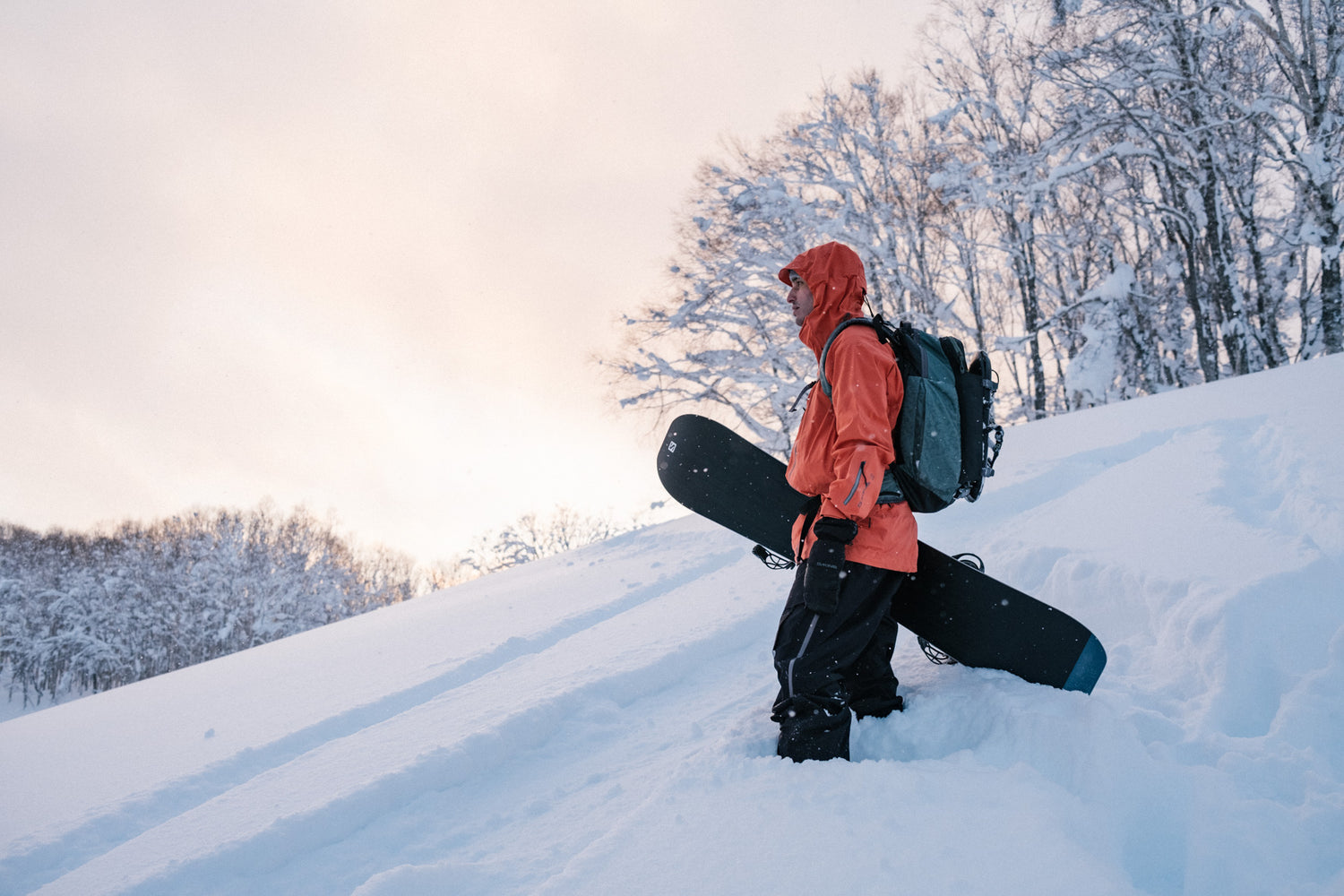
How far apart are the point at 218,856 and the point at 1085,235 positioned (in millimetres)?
21238

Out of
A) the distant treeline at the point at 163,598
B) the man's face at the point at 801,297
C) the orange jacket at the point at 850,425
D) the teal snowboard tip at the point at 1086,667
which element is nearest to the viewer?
the orange jacket at the point at 850,425

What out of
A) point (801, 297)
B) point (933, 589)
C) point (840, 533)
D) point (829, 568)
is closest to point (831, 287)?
point (801, 297)

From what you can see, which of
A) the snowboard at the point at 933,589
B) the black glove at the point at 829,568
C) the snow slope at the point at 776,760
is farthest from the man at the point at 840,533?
the snowboard at the point at 933,589

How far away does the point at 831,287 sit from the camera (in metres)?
2.27

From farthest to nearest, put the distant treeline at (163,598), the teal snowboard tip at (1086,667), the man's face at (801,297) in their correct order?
1. the distant treeline at (163,598)
2. the man's face at (801,297)
3. the teal snowboard tip at (1086,667)

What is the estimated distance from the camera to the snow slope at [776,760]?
1604 mm

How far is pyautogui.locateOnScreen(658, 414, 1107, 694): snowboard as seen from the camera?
89.6 inches

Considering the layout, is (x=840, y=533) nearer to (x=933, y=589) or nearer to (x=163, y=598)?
(x=933, y=589)

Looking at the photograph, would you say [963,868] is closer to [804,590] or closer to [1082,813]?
[1082,813]

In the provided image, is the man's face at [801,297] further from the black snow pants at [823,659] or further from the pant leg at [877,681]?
the pant leg at [877,681]

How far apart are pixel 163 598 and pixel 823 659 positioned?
1563 inches

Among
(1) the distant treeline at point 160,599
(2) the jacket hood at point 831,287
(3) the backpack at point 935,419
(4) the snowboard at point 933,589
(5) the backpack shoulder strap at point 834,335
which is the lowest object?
(1) the distant treeline at point 160,599

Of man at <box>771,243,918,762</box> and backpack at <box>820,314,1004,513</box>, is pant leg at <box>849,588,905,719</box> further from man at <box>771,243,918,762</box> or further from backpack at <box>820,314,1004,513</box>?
backpack at <box>820,314,1004,513</box>

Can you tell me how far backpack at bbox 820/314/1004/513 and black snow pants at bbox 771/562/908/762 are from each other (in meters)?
0.32
